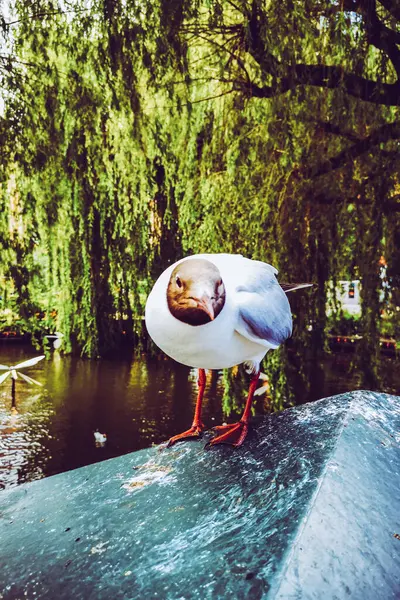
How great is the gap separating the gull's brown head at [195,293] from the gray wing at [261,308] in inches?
5.5

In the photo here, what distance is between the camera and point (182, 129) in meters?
4.10

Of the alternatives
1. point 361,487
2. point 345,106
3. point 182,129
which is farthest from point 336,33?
point 361,487

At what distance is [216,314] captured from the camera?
58.8 inches

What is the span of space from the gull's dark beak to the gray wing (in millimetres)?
225

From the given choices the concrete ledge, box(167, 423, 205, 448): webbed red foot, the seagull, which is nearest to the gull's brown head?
the seagull

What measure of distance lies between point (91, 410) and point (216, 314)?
12036mm

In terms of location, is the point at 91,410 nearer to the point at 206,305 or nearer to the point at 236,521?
the point at 206,305

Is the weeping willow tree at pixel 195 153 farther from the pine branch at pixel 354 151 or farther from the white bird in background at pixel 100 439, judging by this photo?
the white bird in background at pixel 100 439

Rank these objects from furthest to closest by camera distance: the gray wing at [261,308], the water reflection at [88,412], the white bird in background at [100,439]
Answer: the white bird in background at [100,439]
the water reflection at [88,412]
the gray wing at [261,308]

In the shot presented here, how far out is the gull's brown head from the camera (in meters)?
1.41

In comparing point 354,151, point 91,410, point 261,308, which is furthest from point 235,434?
point 91,410

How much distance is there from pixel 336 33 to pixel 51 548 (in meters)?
2.81

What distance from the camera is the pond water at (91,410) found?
10.1 m

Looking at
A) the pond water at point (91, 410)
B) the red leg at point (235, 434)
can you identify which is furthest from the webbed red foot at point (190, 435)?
the pond water at point (91, 410)
